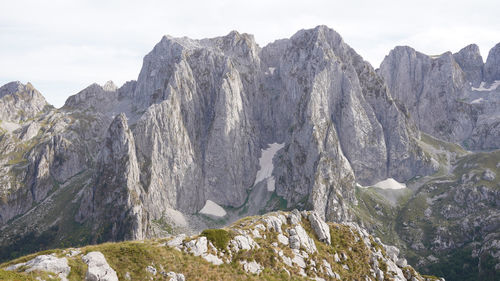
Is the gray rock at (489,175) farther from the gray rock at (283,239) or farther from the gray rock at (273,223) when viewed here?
the gray rock at (283,239)

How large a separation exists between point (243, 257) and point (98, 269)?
16813mm

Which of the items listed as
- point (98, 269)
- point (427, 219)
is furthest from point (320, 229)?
point (427, 219)

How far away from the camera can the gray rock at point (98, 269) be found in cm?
2861

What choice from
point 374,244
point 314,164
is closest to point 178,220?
point 314,164

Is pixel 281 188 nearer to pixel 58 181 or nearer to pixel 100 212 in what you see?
pixel 100 212

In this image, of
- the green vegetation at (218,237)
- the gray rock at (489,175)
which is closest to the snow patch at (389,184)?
the gray rock at (489,175)

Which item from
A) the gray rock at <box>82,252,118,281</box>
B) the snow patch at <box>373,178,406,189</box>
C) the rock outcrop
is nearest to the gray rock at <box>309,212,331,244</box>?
the gray rock at <box>82,252,118,281</box>

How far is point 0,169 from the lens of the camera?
7072 inches

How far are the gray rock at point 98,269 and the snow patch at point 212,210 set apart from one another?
15753 cm

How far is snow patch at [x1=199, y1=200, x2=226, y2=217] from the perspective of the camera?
18575cm

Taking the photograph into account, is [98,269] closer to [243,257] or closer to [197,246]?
[197,246]

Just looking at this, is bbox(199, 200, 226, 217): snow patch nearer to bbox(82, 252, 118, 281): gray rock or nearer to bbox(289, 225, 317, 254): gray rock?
bbox(289, 225, 317, 254): gray rock

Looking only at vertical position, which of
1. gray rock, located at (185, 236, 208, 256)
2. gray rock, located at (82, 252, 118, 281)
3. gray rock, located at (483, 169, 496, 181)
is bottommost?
gray rock, located at (483, 169, 496, 181)

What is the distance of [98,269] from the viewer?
29.6 meters
